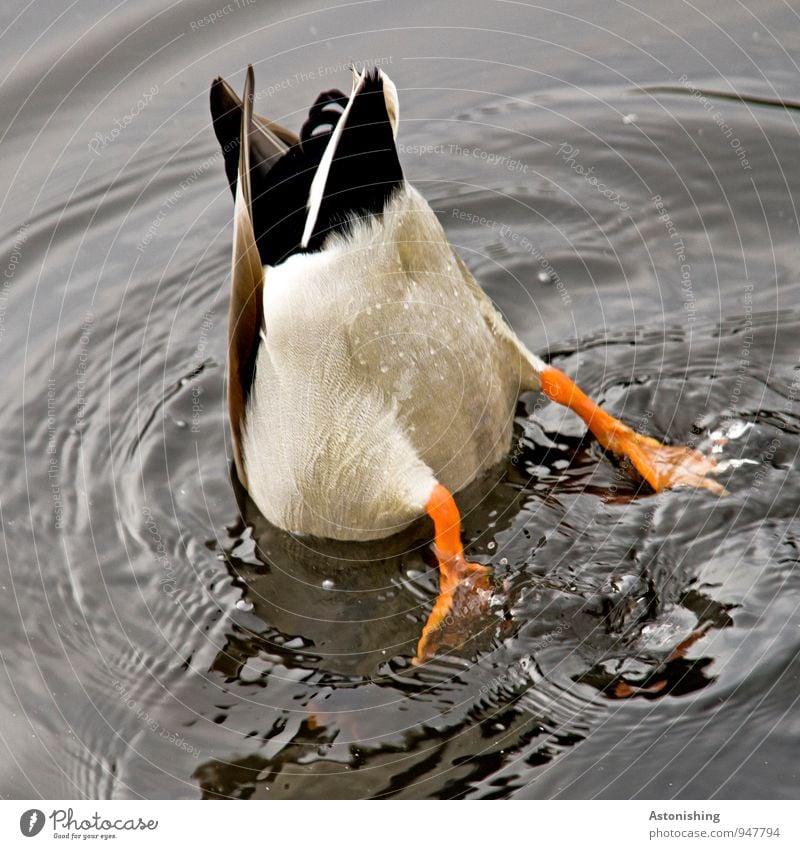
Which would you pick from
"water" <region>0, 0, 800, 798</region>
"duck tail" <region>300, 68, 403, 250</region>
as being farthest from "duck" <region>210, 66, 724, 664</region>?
"water" <region>0, 0, 800, 798</region>

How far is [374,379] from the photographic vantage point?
356cm

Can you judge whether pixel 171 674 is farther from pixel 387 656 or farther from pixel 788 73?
pixel 788 73

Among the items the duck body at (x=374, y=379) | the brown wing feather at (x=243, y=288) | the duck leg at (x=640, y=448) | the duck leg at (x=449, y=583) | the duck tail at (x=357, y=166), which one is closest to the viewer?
the duck tail at (x=357, y=166)

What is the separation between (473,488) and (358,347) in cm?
87

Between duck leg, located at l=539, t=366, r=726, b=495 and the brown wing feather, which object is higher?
the brown wing feather

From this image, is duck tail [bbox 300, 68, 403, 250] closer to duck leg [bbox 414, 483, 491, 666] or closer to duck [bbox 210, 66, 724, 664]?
duck [bbox 210, 66, 724, 664]

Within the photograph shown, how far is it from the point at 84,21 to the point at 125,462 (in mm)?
3141

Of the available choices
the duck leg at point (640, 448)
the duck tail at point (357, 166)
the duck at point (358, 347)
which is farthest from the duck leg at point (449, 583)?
the duck tail at point (357, 166)

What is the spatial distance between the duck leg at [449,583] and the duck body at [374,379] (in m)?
0.08

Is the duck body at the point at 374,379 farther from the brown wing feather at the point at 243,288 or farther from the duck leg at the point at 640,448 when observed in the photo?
the duck leg at the point at 640,448

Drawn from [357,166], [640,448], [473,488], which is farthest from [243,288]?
[640,448]

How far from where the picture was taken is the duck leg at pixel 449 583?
3.66 m

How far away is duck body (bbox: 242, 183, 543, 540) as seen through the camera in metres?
3.46

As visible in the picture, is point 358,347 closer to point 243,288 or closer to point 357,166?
point 243,288
